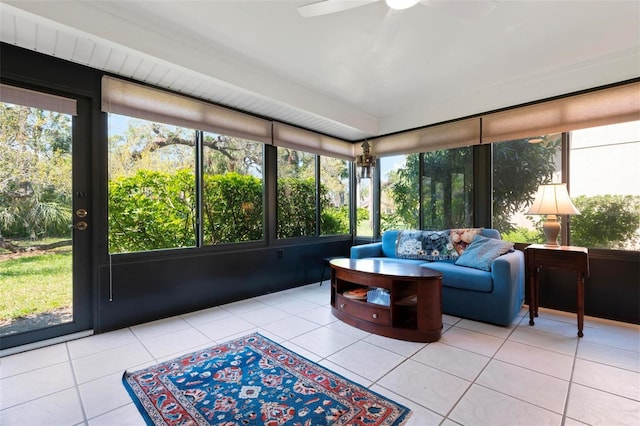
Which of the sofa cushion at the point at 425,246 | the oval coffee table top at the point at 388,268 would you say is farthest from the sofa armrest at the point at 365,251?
the oval coffee table top at the point at 388,268

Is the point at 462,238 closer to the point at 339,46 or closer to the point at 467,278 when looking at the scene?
the point at 467,278

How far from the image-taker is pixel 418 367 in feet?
6.83

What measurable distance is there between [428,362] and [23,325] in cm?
327

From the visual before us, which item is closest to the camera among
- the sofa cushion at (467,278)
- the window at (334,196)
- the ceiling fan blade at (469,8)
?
the ceiling fan blade at (469,8)

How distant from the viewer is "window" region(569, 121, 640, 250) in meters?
2.93

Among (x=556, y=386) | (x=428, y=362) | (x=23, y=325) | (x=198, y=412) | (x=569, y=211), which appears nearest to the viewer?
(x=198, y=412)

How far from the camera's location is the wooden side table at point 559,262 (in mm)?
2625

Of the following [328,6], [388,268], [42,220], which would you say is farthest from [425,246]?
[42,220]

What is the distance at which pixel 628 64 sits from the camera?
2773 millimetres

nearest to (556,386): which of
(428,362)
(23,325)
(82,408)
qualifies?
(428,362)

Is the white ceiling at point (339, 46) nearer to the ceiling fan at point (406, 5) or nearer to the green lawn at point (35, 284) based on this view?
the ceiling fan at point (406, 5)

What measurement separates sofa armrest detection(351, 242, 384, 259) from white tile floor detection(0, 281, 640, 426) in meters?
1.10

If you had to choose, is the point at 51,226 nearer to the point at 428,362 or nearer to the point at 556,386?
the point at 428,362

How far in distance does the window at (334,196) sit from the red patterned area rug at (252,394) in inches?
114
